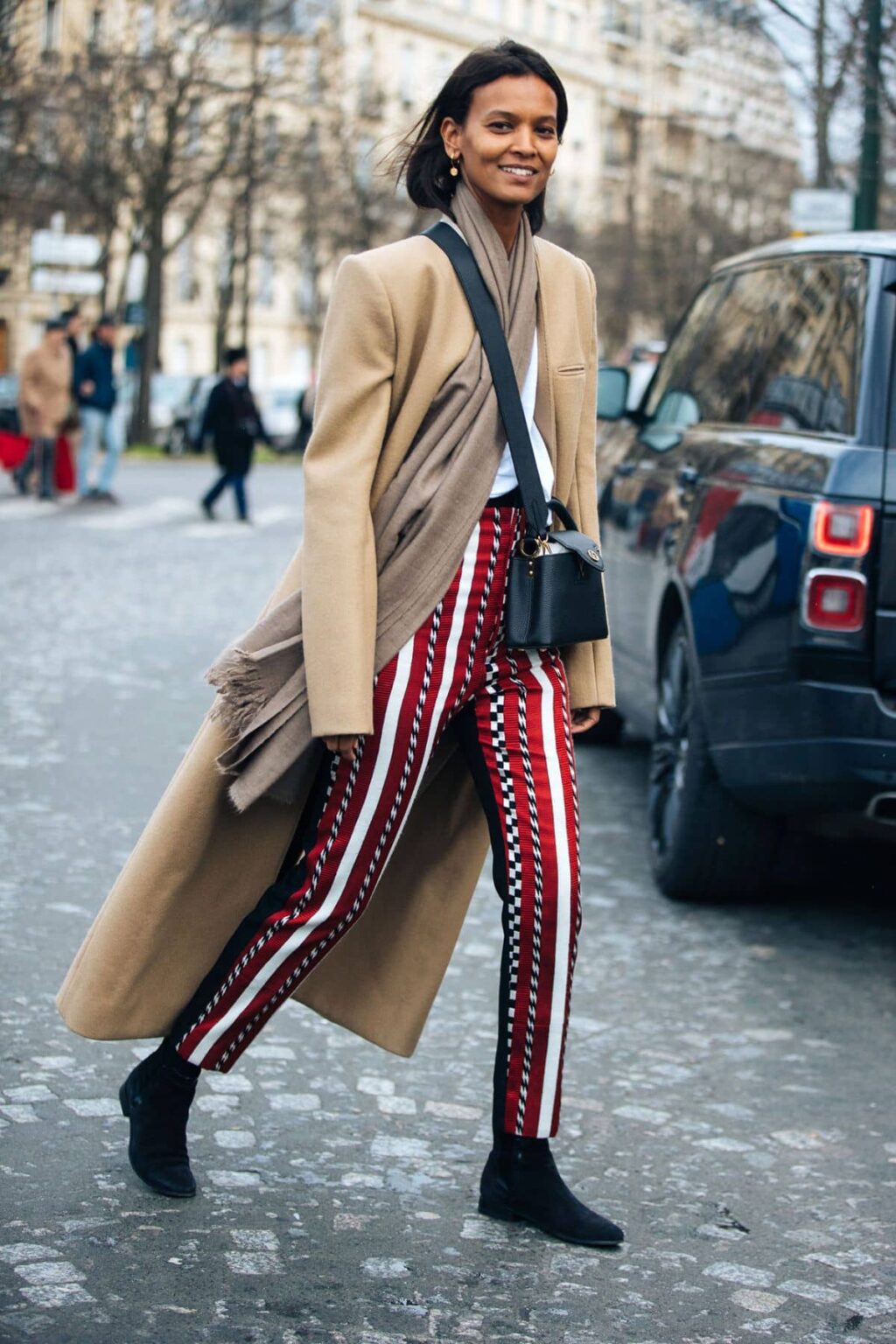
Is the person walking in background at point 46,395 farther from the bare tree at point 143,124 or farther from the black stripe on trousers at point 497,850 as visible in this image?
the black stripe on trousers at point 497,850

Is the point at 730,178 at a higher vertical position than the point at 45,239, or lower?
higher

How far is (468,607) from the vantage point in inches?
136

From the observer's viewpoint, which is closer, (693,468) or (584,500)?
(584,500)

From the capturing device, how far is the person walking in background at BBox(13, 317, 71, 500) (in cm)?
2164

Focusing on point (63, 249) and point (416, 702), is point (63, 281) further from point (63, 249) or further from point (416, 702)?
point (416, 702)

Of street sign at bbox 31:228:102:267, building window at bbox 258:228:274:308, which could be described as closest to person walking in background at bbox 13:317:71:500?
street sign at bbox 31:228:102:267

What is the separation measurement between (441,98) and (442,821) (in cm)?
121

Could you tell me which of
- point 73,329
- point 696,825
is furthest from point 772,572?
point 73,329

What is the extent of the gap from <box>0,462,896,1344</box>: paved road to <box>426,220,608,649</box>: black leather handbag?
102 centimetres

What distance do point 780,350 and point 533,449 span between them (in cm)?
291

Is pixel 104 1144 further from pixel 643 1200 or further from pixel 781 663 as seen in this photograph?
pixel 781 663

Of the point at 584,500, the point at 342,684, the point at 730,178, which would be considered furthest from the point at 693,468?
the point at 730,178

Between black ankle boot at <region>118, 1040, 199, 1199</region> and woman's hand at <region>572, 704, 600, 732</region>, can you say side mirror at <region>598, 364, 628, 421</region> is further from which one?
black ankle boot at <region>118, 1040, 199, 1199</region>

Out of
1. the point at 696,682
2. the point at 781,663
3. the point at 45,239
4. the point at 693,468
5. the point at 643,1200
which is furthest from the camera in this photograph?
the point at 45,239
